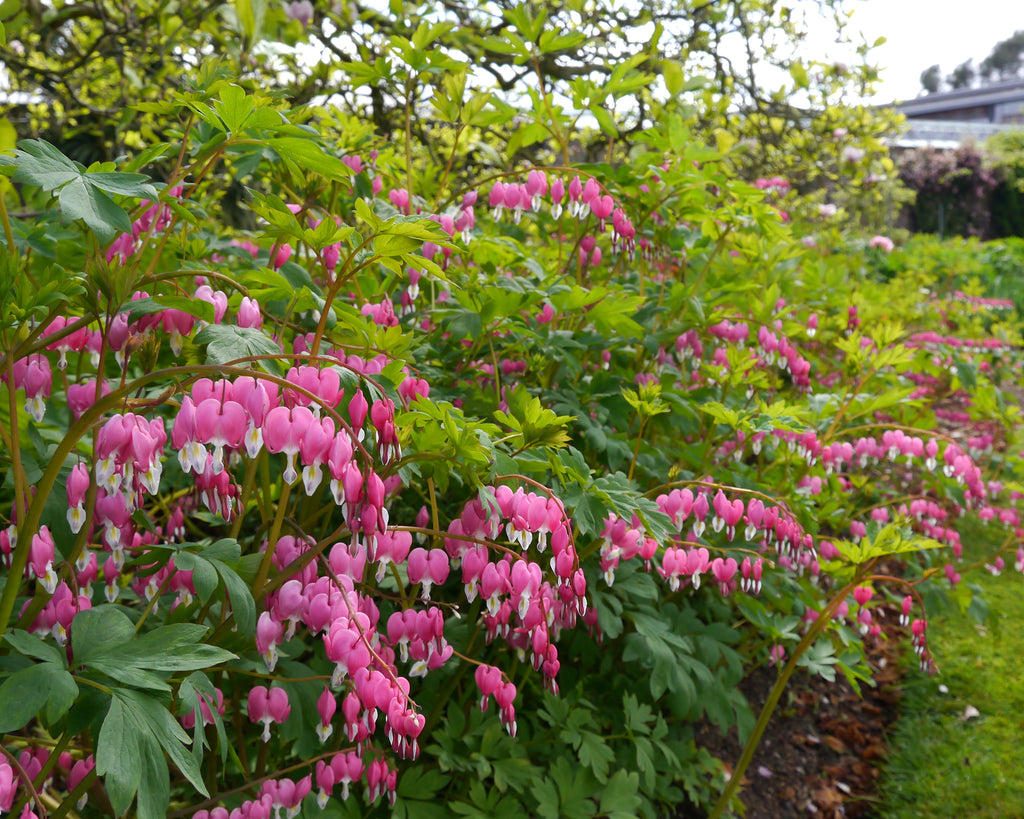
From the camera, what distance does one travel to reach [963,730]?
303cm

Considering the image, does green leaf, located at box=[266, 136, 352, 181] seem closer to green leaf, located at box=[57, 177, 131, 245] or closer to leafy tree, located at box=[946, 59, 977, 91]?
green leaf, located at box=[57, 177, 131, 245]

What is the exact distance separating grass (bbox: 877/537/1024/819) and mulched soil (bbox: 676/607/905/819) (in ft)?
0.29

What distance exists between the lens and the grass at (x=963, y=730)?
2682mm

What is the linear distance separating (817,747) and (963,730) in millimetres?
566

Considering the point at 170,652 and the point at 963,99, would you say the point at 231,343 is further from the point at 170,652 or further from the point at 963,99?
the point at 963,99

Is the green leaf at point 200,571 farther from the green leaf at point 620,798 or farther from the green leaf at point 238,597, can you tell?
the green leaf at point 620,798

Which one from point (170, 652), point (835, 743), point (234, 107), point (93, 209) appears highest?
point (234, 107)

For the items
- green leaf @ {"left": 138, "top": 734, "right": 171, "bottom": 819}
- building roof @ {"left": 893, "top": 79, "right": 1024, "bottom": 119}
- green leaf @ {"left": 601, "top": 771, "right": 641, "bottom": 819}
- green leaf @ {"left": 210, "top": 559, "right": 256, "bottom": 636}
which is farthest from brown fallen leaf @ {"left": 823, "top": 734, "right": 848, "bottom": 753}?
building roof @ {"left": 893, "top": 79, "right": 1024, "bottom": 119}

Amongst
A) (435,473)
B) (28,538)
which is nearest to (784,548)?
(435,473)

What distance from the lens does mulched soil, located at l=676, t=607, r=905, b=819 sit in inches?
110

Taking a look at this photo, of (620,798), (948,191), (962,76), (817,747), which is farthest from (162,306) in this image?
(962,76)

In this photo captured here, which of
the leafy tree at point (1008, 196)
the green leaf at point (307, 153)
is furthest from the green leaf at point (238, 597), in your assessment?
the leafy tree at point (1008, 196)

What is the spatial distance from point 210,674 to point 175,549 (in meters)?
0.46

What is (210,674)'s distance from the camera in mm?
1520
